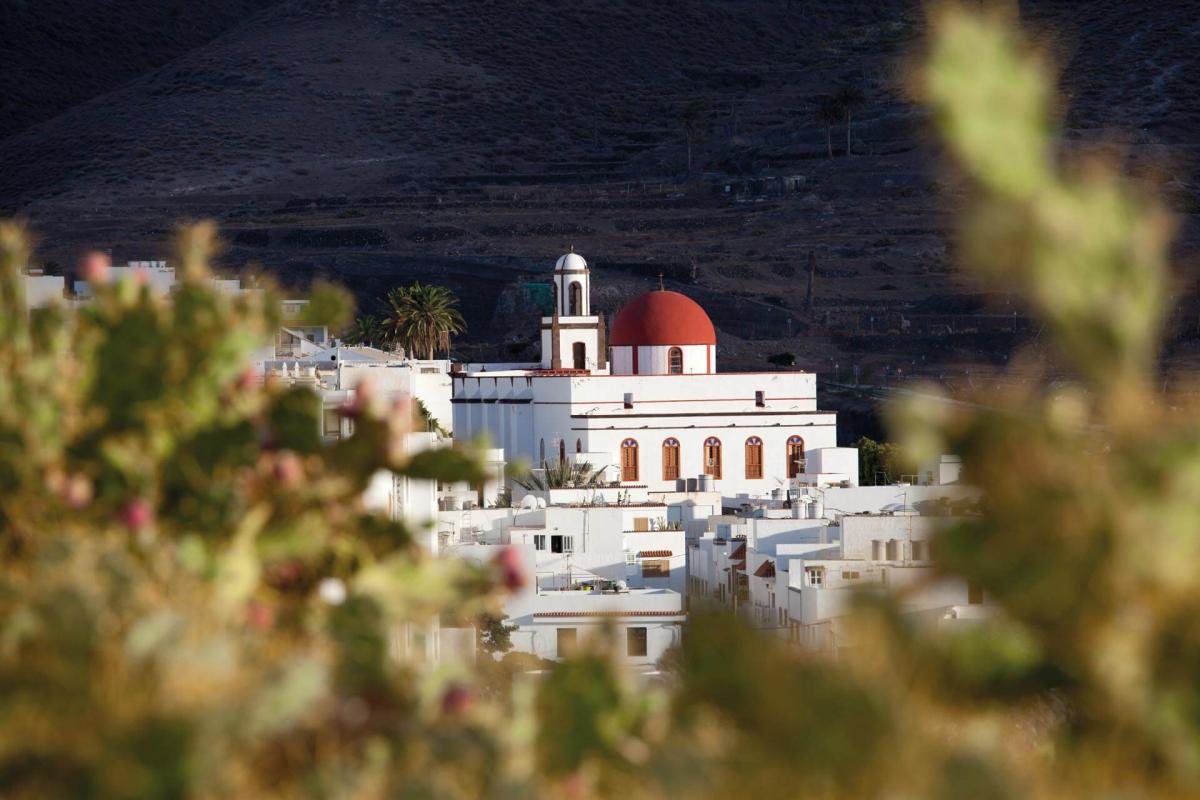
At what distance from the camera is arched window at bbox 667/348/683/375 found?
2131 inches

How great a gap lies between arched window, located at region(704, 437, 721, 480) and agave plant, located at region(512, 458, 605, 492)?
3.27 m

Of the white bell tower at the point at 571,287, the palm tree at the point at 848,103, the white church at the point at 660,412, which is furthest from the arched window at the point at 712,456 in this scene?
the palm tree at the point at 848,103

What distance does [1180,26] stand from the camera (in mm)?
107438

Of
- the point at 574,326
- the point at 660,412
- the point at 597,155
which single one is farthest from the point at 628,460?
the point at 597,155

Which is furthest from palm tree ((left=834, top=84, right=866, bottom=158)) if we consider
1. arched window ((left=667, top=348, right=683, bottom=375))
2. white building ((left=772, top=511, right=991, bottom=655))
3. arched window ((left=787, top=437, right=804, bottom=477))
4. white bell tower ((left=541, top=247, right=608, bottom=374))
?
white building ((left=772, top=511, right=991, bottom=655))

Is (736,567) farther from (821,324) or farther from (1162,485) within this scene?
(821,324)

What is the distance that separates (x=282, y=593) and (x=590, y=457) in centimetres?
4609

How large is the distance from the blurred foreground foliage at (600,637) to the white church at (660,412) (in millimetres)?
45511

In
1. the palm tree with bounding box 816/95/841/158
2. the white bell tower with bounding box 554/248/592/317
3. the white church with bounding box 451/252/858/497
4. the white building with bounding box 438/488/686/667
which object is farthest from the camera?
the palm tree with bounding box 816/95/841/158

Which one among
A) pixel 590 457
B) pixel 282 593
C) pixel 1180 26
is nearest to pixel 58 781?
pixel 282 593

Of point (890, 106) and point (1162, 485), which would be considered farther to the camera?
point (890, 106)

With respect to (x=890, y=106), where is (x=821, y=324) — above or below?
below

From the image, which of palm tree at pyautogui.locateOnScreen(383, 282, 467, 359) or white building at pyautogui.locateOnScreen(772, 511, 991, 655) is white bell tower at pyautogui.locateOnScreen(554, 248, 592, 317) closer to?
palm tree at pyautogui.locateOnScreen(383, 282, 467, 359)

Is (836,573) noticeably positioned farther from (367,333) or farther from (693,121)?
(693,121)
